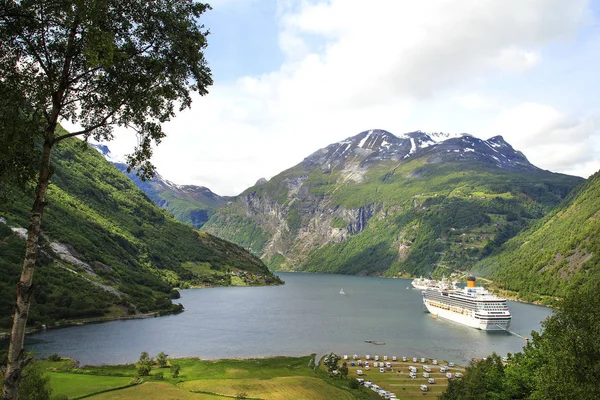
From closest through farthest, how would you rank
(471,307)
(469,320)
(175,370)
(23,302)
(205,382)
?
(23,302)
(205,382)
(175,370)
(469,320)
(471,307)

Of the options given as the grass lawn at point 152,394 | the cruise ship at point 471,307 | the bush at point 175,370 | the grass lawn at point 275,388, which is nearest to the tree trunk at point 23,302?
the grass lawn at point 152,394

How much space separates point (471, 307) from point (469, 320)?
4290 millimetres

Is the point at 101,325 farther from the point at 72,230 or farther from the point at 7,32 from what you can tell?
the point at 7,32

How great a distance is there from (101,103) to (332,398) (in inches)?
2179

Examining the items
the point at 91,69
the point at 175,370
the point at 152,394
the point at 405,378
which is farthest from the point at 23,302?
the point at 405,378

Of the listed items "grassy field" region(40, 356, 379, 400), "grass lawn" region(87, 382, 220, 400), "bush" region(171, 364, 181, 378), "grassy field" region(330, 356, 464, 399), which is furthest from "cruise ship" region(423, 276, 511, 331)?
"grass lawn" region(87, 382, 220, 400)

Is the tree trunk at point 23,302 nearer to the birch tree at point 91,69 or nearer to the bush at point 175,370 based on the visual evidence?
the birch tree at point 91,69

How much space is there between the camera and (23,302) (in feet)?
41.0

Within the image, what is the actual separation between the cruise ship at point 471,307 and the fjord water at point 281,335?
394 centimetres

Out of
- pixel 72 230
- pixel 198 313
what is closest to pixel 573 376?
pixel 198 313

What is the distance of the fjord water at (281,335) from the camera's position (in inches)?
3644

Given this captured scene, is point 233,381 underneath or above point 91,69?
underneath

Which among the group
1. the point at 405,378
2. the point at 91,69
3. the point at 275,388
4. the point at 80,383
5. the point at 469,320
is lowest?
the point at 80,383

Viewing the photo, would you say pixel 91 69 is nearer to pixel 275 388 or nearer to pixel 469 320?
pixel 275 388
